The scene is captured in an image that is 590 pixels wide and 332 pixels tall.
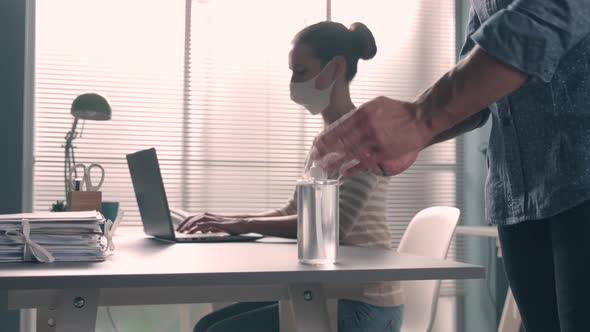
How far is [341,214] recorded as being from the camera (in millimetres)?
1614

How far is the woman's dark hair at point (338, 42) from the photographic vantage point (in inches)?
77.2

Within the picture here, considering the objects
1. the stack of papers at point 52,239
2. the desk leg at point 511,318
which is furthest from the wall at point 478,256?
the stack of papers at point 52,239

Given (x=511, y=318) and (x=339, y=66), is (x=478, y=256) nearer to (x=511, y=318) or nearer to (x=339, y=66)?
(x=511, y=318)

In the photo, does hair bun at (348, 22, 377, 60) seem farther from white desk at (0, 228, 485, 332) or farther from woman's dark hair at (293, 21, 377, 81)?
white desk at (0, 228, 485, 332)

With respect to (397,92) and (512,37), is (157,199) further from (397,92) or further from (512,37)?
(397,92)

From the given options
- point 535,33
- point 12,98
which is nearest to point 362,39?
point 535,33

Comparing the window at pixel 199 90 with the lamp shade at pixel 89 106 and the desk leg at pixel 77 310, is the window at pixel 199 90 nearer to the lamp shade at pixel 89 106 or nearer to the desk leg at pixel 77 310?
the lamp shade at pixel 89 106

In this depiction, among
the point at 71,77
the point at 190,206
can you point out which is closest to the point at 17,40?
the point at 71,77

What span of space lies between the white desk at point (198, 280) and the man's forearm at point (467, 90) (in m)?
0.33

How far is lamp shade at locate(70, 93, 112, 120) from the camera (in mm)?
2822

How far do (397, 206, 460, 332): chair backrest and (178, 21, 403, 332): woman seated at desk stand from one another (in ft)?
0.46

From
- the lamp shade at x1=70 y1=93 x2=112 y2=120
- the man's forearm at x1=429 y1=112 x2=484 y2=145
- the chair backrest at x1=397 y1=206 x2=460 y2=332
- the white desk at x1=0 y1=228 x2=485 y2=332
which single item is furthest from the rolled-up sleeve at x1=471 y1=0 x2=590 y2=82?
the lamp shade at x1=70 y1=93 x2=112 y2=120

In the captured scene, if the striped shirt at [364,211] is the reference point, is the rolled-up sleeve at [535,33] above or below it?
above

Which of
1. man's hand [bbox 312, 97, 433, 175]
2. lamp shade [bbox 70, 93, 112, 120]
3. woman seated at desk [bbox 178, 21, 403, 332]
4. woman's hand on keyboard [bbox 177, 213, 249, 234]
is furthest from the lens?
lamp shade [bbox 70, 93, 112, 120]
